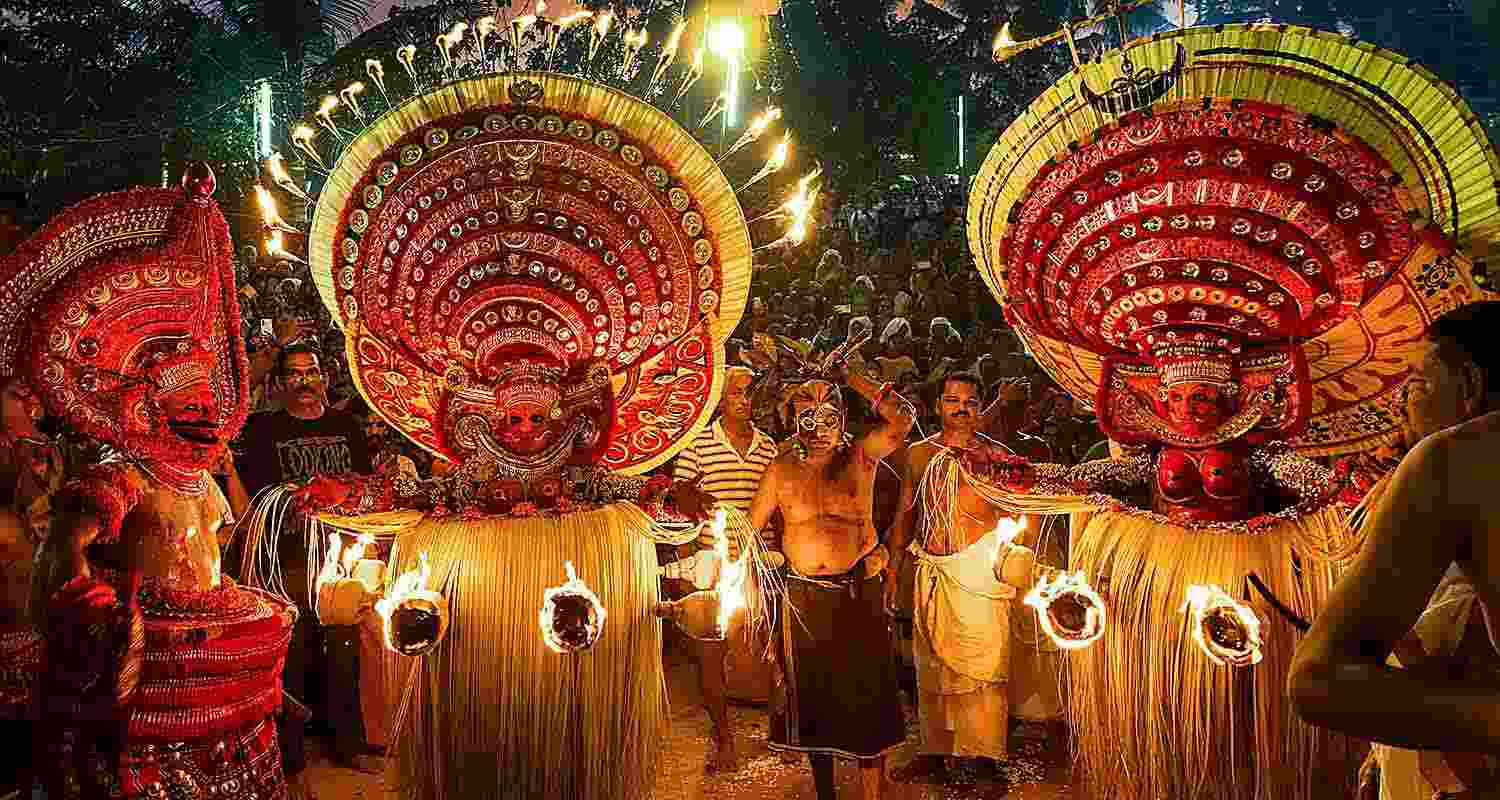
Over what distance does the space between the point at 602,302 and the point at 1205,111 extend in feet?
6.70

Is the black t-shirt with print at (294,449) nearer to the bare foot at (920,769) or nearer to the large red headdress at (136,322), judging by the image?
the large red headdress at (136,322)

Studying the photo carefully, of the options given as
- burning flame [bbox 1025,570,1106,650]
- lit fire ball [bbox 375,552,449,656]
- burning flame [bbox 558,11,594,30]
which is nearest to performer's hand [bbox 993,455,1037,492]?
burning flame [bbox 1025,570,1106,650]

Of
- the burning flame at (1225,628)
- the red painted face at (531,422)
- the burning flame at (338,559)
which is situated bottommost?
the burning flame at (1225,628)

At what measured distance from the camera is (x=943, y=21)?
11164 millimetres

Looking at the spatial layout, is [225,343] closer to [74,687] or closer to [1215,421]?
[74,687]

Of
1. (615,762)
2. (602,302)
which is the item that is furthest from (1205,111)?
(615,762)

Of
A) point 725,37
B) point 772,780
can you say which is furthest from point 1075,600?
point 725,37

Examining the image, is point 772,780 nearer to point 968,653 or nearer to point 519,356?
point 968,653

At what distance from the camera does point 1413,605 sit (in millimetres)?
1376

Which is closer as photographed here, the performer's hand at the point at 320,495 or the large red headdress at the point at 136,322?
the large red headdress at the point at 136,322

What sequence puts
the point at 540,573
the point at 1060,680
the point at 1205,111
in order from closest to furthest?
1. the point at 1205,111
2. the point at 540,573
3. the point at 1060,680

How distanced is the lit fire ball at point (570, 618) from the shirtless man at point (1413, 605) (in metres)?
2.56

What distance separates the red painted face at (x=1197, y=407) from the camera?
138 inches

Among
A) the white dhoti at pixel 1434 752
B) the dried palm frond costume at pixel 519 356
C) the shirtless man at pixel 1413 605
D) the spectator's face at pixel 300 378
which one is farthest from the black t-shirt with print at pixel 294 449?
the shirtless man at pixel 1413 605
